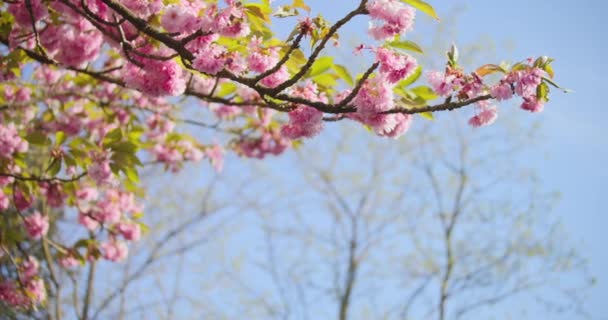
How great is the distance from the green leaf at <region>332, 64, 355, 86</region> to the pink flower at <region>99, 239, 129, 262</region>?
8.48 ft

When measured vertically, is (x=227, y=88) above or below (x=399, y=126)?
above

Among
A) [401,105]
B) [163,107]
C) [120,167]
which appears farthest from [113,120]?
[401,105]

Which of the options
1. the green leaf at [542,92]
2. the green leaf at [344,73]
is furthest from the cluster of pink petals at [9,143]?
the green leaf at [542,92]

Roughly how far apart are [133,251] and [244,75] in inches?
338

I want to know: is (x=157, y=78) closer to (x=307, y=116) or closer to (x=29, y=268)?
(x=307, y=116)

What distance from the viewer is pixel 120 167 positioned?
3.12 m

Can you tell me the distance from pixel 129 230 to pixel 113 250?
0.23 metres

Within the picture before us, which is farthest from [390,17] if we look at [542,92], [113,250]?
[113,250]

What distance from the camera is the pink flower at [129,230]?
14.0 feet

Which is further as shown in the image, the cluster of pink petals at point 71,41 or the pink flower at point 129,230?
the pink flower at point 129,230

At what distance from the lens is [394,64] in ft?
6.80

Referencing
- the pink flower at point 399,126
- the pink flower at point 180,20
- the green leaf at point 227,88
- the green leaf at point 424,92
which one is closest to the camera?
the pink flower at point 180,20

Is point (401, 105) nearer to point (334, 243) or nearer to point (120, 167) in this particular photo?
point (120, 167)

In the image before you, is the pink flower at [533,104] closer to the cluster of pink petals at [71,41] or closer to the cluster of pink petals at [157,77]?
the cluster of pink petals at [157,77]
